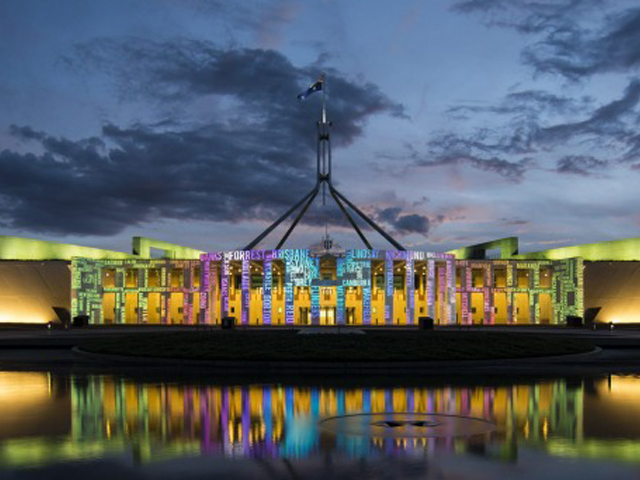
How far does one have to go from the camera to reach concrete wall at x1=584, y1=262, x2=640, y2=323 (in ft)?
219

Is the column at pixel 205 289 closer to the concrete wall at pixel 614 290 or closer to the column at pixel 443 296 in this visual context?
the column at pixel 443 296

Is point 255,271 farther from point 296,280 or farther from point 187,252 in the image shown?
point 187,252

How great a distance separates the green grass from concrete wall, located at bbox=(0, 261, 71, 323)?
40898 millimetres

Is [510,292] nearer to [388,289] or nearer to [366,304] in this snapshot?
[388,289]

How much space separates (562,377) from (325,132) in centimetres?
6222

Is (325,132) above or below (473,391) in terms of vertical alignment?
above

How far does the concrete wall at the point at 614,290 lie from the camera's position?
6671 centimetres

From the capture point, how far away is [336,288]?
6431 cm

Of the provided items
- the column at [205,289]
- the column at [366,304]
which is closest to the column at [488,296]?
the column at [366,304]

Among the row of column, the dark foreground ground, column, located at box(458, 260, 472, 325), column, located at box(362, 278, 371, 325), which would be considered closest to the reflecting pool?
the dark foreground ground

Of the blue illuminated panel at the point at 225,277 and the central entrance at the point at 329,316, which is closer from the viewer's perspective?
the blue illuminated panel at the point at 225,277

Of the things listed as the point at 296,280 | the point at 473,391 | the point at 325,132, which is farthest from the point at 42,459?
the point at 325,132

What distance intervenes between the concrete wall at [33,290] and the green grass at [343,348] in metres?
40.9

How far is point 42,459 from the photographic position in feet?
31.7
